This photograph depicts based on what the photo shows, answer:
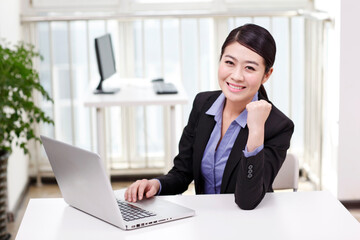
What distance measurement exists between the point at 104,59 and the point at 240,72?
189 centimetres

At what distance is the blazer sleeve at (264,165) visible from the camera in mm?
1873

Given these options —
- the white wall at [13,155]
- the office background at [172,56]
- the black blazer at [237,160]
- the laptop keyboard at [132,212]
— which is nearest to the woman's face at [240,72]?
the black blazer at [237,160]

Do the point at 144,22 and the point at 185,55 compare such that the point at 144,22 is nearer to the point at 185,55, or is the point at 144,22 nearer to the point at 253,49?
the point at 185,55

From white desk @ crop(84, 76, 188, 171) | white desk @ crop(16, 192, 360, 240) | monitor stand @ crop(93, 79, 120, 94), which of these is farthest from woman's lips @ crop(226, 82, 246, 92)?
monitor stand @ crop(93, 79, 120, 94)

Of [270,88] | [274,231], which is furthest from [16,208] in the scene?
[274,231]

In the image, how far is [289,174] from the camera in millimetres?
2301

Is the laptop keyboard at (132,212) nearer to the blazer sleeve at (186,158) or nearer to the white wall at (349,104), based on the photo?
the blazer sleeve at (186,158)

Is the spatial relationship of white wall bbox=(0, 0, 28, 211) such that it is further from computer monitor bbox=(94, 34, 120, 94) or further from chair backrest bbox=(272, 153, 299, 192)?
chair backrest bbox=(272, 153, 299, 192)

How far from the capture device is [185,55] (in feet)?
14.5

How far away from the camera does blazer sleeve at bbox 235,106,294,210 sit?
187 cm

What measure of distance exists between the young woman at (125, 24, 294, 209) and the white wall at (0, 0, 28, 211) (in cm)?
170

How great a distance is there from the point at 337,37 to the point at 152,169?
156 centimetres

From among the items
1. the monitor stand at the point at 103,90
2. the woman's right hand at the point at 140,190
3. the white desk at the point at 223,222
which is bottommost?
A: the white desk at the point at 223,222

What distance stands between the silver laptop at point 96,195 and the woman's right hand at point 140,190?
20 millimetres
